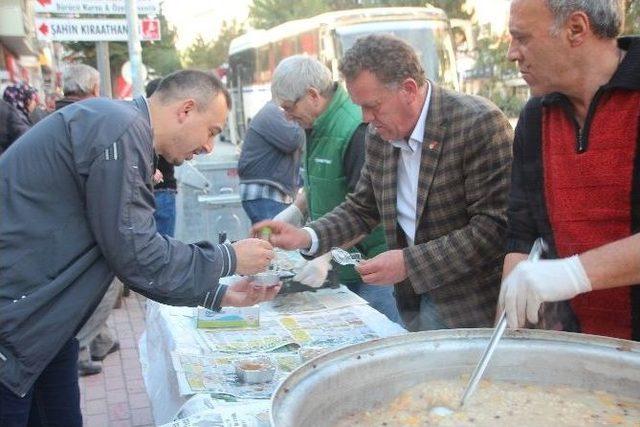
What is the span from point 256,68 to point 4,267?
16.8 m

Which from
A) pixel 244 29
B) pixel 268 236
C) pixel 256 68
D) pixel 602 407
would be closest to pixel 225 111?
pixel 268 236

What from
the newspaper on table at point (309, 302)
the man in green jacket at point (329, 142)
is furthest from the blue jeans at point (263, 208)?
the newspaper on table at point (309, 302)

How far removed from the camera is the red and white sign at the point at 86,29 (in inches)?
277

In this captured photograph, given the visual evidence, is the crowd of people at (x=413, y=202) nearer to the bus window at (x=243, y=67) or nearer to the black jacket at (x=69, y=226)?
the black jacket at (x=69, y=226)

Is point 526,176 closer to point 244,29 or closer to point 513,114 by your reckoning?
point 513,114

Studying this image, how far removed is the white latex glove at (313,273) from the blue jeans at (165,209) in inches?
108

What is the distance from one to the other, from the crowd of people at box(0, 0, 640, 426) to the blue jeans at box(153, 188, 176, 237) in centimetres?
292

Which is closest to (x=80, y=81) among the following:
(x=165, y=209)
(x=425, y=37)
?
(x=165, y=209)

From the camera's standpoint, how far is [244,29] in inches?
1690

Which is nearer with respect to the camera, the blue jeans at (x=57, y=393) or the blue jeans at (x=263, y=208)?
the blue jeans at (x=57, y=393)

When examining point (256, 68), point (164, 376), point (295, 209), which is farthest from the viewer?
point (256, 68)

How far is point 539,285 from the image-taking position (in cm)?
152

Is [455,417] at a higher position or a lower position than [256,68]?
lower

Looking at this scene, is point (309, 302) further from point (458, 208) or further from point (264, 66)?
point (264, 66)
